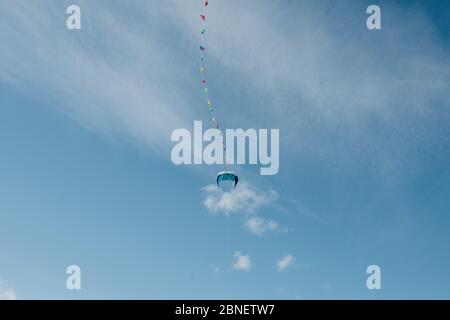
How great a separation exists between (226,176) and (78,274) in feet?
49.2
